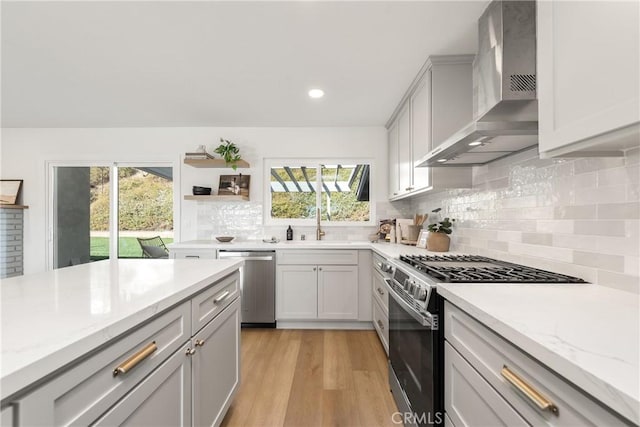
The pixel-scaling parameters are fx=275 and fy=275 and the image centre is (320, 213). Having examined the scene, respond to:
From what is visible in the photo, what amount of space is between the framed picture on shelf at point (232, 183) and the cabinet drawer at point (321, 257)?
110cm

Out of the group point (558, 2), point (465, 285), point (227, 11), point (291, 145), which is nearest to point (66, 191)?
point (291, 145)

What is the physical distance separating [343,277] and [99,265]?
2.13 metres

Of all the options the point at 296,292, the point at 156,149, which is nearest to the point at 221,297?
the point at 296,292

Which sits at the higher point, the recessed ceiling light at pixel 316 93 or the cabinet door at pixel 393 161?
the recessed ceiling light at pixel 316 93

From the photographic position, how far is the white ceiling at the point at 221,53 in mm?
1613

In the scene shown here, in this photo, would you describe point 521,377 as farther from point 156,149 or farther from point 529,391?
point 156,149

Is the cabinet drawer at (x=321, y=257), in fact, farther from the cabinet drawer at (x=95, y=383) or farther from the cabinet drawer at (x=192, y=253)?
the cabinet drawer at (x=95, y=383)

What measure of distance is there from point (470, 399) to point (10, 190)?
540 cm

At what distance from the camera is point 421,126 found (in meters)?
2.25

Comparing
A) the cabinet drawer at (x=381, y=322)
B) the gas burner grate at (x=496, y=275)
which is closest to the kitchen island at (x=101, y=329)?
the gas burner grate at (x=496, y=275)

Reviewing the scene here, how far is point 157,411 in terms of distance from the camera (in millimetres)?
931

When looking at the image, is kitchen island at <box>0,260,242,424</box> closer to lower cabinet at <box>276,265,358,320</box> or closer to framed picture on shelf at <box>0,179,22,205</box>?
lower cabinet at <box>276,265,358,320</box>

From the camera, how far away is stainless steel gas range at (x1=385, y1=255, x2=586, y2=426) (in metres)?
1.18

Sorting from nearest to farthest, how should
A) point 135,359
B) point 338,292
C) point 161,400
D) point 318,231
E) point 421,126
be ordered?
point 135,359 → point 161,400 → point 421,126 → point 338,292 → point 318,231
